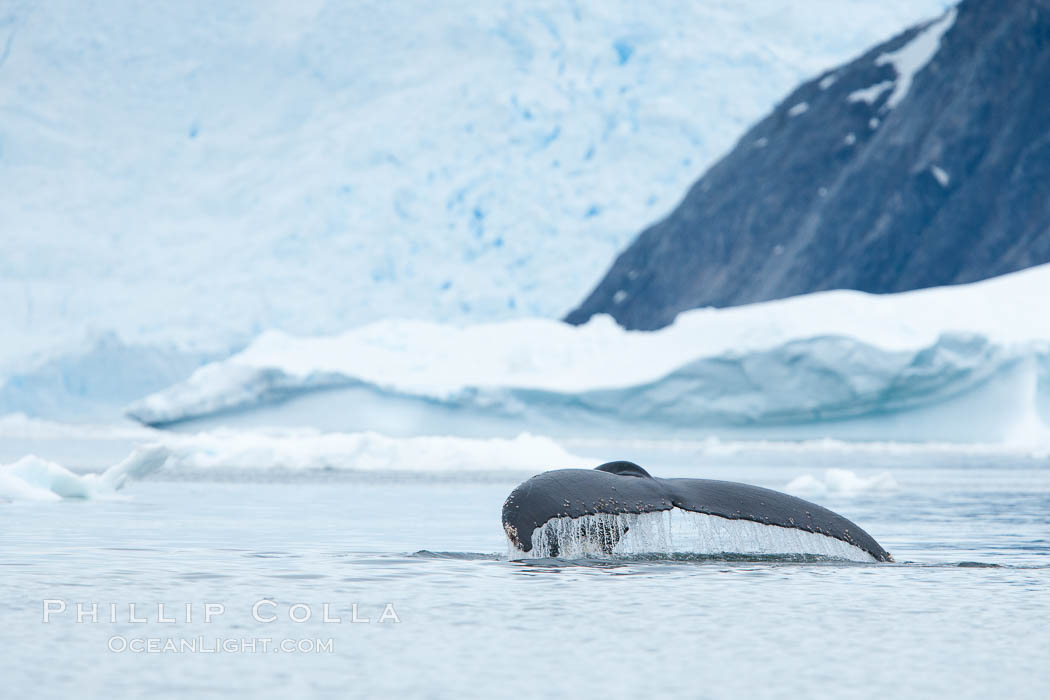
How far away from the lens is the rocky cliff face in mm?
53844

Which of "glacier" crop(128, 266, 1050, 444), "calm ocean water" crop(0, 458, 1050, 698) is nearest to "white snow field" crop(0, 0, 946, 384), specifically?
"glacier" crop(128, 266, 1050, 444)

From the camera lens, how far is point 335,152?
61938 millimetres

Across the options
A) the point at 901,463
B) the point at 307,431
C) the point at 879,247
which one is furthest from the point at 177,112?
the point at 901,463

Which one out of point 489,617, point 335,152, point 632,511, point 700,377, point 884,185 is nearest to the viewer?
point 489,617

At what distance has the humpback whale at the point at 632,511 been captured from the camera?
7.81m

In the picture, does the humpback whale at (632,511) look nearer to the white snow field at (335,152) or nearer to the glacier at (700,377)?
the glacier at (700,377)

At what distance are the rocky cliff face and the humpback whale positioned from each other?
43541mm

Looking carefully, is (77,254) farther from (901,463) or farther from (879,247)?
(901,463)

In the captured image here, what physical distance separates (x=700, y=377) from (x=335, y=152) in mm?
33967

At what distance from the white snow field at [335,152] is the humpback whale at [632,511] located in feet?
151

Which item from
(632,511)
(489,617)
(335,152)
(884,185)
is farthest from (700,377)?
(335,152)

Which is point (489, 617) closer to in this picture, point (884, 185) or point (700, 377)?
point (700, 377)

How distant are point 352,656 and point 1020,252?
48.8 m

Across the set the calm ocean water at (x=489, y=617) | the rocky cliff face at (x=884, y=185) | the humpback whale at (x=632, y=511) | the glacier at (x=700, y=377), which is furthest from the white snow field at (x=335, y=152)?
the humpback whale at (x=632, y=511)
